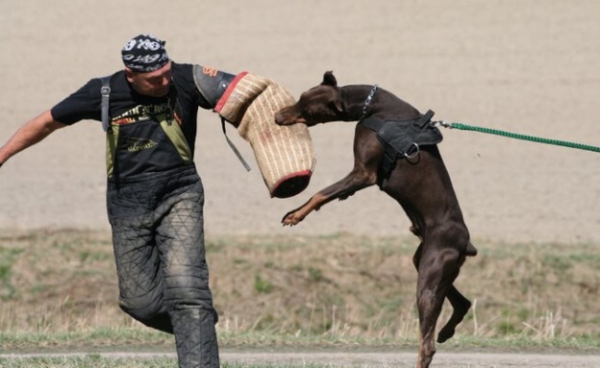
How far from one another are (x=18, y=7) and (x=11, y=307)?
838 inches

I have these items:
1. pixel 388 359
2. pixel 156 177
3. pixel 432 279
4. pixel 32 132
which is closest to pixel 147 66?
pixel 156 177

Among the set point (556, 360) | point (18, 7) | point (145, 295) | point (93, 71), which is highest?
point (18, 7)

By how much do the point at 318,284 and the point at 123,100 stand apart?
9840 millimetres

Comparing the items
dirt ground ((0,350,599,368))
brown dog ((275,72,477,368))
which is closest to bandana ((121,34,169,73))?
brown dog ((275,72,477,368))

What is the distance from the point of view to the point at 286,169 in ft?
29.1

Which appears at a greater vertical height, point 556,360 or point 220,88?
point 220,88

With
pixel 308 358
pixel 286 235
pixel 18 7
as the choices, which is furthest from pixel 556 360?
pixel 18 7

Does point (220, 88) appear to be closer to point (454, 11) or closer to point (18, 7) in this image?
point (454, 11)

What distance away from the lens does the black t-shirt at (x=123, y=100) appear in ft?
28.2

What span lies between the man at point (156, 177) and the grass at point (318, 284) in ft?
22.0

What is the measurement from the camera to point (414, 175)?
31.0ft

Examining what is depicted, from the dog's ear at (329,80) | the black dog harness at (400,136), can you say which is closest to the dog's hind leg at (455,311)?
the black dog harness at (400,136)

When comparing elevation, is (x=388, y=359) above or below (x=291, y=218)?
below

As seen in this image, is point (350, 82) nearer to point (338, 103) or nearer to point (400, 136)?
point (338, 103)
